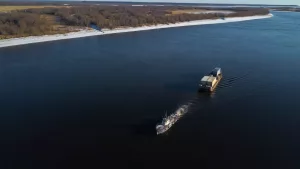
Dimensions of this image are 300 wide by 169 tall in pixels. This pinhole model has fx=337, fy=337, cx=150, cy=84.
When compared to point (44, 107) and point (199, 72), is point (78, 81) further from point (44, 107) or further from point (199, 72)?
point (199, 72)

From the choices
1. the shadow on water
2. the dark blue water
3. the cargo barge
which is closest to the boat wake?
the dark blue water

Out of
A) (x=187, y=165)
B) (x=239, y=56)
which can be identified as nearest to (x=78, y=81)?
(x=187, y=165)

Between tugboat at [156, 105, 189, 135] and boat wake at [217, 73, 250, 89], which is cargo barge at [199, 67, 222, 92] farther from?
tugboat at [156, 105, 189, 135]

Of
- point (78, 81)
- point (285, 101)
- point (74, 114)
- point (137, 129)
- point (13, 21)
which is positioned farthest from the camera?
point (13, 21)

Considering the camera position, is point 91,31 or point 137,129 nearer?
point 137,129

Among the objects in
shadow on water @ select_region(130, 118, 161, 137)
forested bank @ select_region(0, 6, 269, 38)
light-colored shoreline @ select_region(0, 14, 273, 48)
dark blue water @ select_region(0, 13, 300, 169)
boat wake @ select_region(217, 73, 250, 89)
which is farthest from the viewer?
forested bank @ select_region(0, 6, 269, 38)
